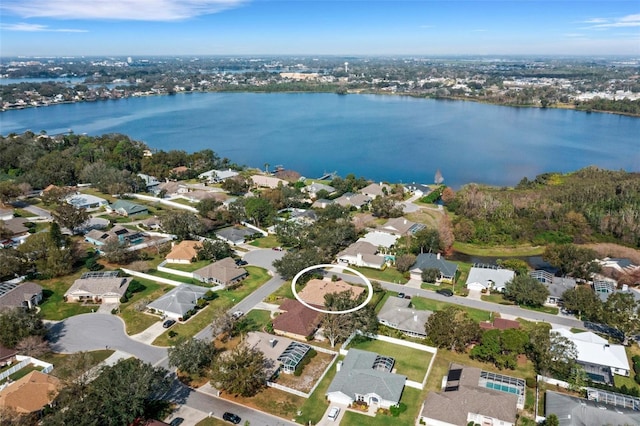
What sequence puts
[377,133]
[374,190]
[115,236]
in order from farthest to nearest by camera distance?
[377,133] < [374,190] < [115,236]

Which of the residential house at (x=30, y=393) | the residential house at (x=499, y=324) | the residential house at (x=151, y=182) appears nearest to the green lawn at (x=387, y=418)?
the residential house at (x=499, y=324)

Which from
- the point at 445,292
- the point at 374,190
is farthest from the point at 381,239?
the point at 374,190

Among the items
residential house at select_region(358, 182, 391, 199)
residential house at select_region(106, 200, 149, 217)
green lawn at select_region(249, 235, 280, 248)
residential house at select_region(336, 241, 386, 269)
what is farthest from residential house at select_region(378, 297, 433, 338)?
residential house at select_region(106, 200, 149, 217)

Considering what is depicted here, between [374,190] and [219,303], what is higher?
[374,190]

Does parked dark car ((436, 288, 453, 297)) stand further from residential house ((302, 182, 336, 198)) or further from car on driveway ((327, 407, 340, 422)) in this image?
residential house ((302, 182, 336, 198))

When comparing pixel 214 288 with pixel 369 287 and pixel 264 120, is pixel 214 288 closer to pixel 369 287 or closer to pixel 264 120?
pixel 369 287

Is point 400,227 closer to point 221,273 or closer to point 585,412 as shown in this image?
point 221,273
